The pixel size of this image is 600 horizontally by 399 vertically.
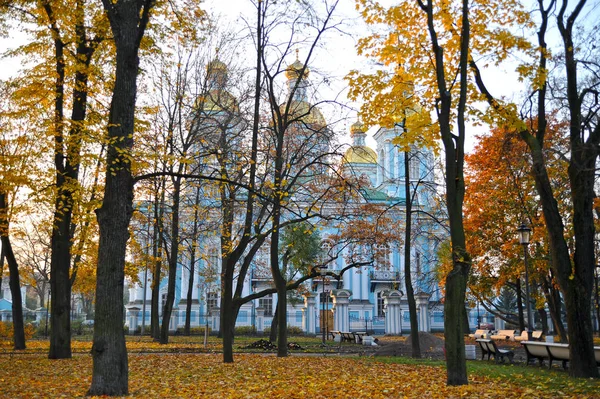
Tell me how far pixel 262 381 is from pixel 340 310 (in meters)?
25.9

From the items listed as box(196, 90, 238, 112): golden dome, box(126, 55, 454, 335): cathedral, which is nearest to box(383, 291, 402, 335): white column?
box(126, 55, 454, 335): cathedral

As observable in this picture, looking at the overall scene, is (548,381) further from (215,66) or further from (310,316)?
(310,316)

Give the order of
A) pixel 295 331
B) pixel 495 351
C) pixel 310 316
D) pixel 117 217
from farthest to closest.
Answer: pixel 295 331 → pixel 310 316 → pixel 495 351 → pixel 117 217

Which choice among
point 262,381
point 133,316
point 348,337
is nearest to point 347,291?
point 348,337

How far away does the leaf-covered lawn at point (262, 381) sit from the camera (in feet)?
30.4

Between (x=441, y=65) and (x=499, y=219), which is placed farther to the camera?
(x=499, y=219)

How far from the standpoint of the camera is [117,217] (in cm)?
964

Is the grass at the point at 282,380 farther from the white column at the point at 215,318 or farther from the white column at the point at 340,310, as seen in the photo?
the white column at the point at 215,318

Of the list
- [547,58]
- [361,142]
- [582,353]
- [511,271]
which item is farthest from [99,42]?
[361,142]

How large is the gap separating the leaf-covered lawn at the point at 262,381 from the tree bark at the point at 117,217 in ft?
1.73

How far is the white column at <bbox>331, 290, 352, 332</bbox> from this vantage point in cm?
3662

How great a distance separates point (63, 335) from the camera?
623 inches

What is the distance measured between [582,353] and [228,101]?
1451cm

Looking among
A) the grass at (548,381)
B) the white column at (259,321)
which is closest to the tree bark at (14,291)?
the grass at (548,381)
